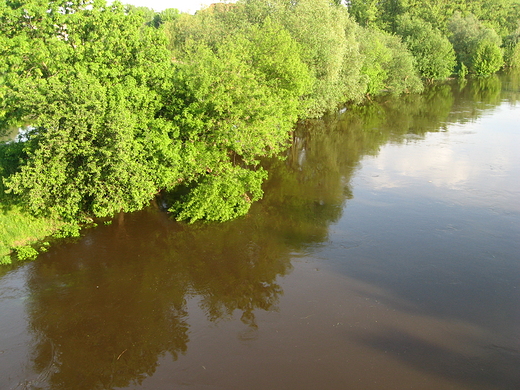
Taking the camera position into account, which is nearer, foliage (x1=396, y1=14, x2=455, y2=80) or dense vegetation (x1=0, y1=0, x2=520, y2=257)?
dense vegetation (x1=0, y1=0, x2=520, y2=257)

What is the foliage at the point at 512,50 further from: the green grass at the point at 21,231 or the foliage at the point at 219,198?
the green grass at the point at 21,231

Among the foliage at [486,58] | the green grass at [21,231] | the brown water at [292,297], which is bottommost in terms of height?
the brown water at [292,297]

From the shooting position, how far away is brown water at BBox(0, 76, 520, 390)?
13.6 metres

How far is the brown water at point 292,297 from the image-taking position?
13.6 meters

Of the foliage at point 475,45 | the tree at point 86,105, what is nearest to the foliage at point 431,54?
the foliage at point 475,45

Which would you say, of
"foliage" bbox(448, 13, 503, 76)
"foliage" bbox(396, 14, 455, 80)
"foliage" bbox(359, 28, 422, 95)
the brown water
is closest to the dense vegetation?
the brown water

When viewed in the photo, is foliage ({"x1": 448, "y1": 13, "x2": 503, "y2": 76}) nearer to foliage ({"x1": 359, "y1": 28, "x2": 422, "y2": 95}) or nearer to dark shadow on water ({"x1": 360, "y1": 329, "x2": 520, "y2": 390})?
foliage ({"x1": 359, "y1": 28, "x2": 422, "y2": 95})

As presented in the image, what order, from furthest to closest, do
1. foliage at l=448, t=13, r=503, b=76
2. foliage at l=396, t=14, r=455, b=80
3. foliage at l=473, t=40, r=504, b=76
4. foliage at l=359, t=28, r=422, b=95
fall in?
foliage at l=448, t=13, r=503, b=76 → foliage at l=473, t=40, r=504, b=76 → foliage at l=396, t=14, r=455, b=80 → foliage at l=359, t=28, r=422, b=95

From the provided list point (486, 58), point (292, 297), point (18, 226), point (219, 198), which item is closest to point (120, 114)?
point (219, 198)

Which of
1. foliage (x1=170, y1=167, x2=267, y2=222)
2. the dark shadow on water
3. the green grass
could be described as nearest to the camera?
the dark shadow on water

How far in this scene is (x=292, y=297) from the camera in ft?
55.8

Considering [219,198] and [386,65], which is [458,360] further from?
[386,65]

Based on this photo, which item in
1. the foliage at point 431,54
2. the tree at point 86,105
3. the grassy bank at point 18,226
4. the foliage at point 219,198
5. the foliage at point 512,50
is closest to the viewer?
the tree at point 86,105

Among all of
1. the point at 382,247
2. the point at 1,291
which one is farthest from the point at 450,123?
the point at 1,291
